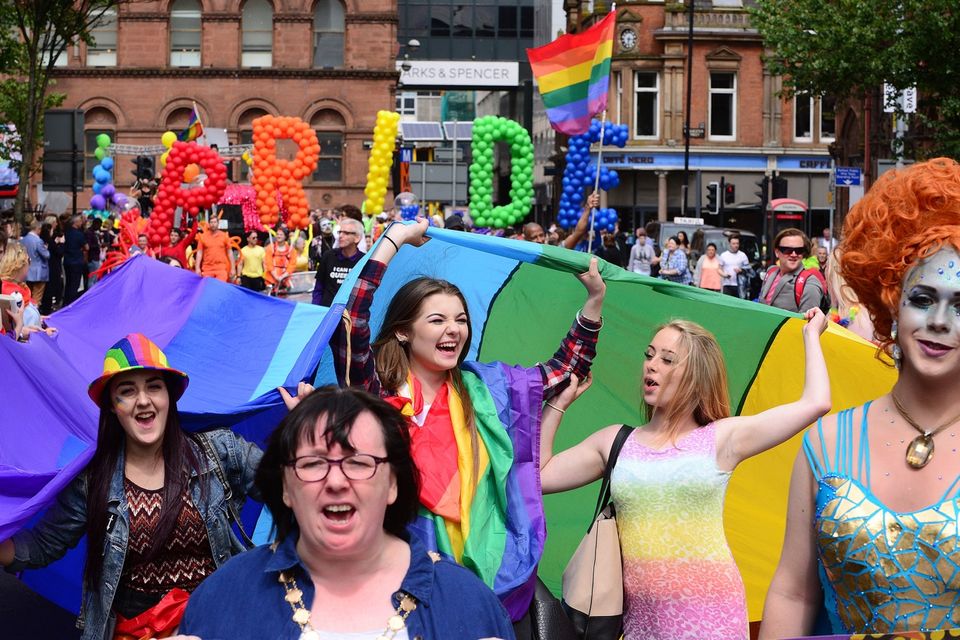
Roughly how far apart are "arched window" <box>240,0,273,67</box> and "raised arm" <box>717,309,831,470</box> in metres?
55.3

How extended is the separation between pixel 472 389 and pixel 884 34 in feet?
69.9

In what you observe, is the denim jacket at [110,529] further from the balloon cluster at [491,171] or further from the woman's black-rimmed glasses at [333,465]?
the balloon cluster at [491,171]

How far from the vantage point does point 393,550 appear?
283 cm

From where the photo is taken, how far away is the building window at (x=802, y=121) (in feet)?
180

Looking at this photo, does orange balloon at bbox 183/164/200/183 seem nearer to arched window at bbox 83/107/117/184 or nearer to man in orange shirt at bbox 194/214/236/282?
man in orange shirt at bbox 194/214/236/282

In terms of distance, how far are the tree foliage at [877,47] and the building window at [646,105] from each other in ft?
88.3

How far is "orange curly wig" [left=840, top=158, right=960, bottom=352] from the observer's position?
3203mm

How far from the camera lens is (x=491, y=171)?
22.0m

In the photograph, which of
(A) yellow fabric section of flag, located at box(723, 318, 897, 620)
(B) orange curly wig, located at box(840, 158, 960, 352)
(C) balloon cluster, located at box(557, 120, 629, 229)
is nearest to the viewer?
(B) orange curly wig, located at box(840, 158, 960, 352)

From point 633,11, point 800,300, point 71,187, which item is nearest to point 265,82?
point 633,11

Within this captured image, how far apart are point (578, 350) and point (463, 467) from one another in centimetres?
75

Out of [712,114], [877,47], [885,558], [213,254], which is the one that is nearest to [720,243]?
[877,47]

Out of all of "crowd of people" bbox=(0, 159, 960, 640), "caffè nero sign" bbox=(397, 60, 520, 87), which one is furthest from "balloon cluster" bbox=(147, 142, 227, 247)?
"caffè nero sign" bbox=(397, 60, 520, 87)

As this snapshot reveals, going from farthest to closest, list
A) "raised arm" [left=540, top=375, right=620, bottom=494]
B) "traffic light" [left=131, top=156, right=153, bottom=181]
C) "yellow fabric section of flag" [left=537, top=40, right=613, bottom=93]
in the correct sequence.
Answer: "traffic light" [left=131, top=156, right=153, bottom=181] → "yellow fabric section of flag" [left=537, top=40, right=613, bottom=93] → "raised arm" [left=540, top=375, right=620, bottom=494]
